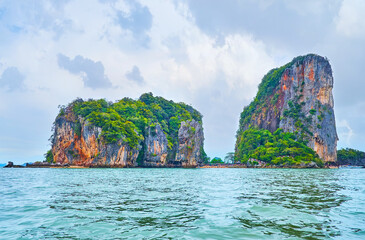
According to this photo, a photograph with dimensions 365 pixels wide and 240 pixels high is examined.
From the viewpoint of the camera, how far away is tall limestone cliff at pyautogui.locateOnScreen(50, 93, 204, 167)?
67688mm

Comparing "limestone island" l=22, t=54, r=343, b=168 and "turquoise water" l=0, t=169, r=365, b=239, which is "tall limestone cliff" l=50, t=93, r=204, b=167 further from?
"turquoise water" l=0, t=169, r=365, b=239

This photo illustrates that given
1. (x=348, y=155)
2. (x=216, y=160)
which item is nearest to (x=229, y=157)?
(x=216, y=160)

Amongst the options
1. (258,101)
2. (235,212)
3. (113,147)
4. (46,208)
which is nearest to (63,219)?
(46,208)

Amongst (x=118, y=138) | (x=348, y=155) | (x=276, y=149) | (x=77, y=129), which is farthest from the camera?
(x=348, y=155)

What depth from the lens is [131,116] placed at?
3371 inches

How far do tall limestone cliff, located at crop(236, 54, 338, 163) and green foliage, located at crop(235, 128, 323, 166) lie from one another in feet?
14.2

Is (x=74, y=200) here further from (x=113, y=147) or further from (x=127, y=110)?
(x=127, y=110)

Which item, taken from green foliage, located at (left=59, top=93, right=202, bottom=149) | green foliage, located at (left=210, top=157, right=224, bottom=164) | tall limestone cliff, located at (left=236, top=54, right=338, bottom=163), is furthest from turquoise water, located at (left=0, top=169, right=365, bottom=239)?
green foliage, located at (left=210, top=157, right=224, bottom=164)

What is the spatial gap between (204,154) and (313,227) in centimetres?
10602

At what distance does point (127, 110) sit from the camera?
8806 centimetres

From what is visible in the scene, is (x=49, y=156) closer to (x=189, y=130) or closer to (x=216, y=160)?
(x=189, y=130)

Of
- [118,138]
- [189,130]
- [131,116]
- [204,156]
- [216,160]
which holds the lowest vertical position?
[216,160]

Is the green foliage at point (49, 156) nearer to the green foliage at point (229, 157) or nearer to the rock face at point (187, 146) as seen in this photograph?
the rock face at point (187, 146)

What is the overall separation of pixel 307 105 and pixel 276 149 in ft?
76.1
